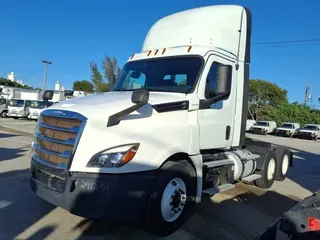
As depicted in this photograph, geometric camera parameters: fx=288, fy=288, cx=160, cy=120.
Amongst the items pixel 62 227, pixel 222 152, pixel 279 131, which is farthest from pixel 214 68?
pixel 279 131

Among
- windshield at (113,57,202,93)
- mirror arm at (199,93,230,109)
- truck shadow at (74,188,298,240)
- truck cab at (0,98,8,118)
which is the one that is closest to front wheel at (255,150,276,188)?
truck shadow at (74,188,298,240)

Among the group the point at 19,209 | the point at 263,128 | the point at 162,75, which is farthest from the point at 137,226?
the point at 263,128

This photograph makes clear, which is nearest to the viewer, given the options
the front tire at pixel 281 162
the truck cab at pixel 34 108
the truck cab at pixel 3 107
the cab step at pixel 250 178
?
the cab step at pixel 250 178

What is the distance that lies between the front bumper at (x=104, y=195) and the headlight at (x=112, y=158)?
0.13 metres

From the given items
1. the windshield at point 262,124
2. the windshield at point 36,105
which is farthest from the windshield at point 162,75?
the windshield at point 262,124

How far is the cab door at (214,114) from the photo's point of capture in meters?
4.75

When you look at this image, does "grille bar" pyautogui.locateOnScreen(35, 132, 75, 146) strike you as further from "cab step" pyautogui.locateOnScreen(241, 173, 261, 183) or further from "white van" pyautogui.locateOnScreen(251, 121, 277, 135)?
"white van" pyautogui.locateOnScreen(251, 121, 277, 135)

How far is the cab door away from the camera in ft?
15.6

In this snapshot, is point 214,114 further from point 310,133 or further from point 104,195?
point 310,133

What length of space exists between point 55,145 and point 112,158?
3.06 feet

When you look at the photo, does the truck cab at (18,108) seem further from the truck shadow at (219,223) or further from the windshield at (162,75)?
the truck shadow at (219,223)

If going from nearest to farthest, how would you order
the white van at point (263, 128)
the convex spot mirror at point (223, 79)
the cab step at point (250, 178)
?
the convex spot mirror at point (223, 79)
the cab step at point (250, 178)
the white van at point (263, 128)

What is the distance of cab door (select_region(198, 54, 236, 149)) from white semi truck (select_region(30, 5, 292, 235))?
18 millimetres

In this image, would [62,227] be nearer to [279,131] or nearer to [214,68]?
[214,68]
